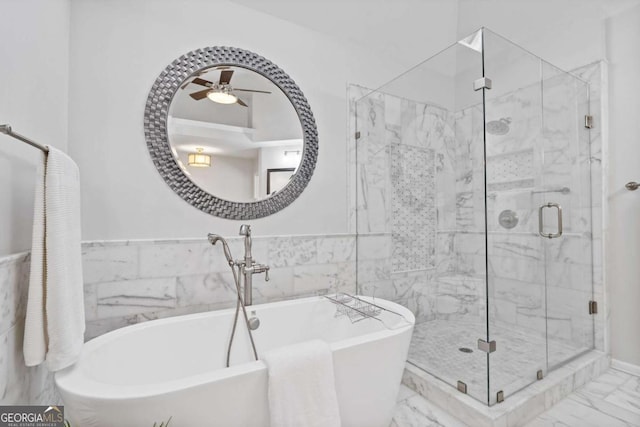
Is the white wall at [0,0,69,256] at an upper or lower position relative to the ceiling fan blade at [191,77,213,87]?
lower

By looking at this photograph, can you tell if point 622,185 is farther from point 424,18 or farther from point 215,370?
point 215,370

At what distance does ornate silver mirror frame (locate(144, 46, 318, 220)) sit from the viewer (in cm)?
180

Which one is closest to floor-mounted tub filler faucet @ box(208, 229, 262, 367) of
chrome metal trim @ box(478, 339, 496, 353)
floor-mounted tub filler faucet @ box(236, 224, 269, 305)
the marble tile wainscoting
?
floor-mounted tub filler faucet @ box(236, 224, 269, 305)

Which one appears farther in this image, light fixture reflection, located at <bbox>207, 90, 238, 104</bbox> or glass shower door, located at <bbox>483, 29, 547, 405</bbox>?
light fixture reflection, located at <bbox>207, 90, 238, 104</bbox>

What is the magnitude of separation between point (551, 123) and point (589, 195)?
67 cm

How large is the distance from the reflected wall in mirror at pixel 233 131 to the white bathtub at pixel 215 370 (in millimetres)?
834

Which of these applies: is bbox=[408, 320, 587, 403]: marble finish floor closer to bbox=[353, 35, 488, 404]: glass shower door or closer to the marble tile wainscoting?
Answer: bbox=[353, 35, 488, 404]: glass shower door

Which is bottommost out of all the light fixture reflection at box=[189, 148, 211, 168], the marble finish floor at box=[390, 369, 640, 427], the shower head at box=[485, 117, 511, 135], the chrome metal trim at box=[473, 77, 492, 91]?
the marble finish floor at box=[390, 369, 640, 427]

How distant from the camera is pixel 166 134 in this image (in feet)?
5.98

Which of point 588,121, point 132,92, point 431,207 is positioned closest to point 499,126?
point 431,207

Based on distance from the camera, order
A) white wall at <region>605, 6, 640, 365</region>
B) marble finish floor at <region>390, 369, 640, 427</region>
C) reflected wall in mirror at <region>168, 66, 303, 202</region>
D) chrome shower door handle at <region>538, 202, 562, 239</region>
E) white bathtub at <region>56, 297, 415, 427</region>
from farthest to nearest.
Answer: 1. white wall at <region>605, 6, 640, 365</region>
2. chrome shower door handle at <region>538, 202, 562, 239</region>
3. reflected wall in mirror at <region>168, 66, 303, 202</region>
4. marble finish floor at <region>390, 369, 640, 427</region>
5. white bathtub at <region>56, 297, 415, 427</region>

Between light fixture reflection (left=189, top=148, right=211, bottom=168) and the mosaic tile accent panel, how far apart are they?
129 cm

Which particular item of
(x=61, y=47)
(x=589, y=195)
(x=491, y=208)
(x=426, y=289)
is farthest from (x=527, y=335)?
(x=61, y=47)

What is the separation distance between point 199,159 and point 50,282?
1.04 metres
